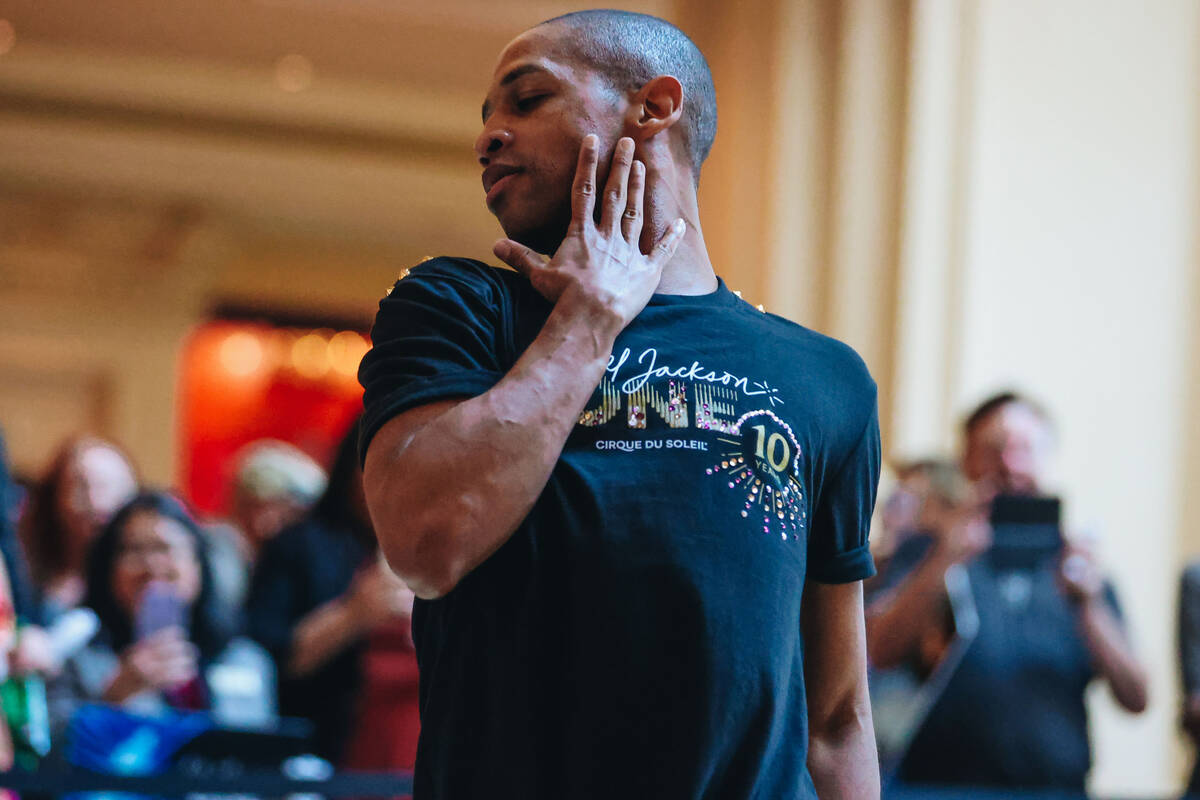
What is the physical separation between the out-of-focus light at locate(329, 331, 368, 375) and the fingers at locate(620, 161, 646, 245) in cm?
1356

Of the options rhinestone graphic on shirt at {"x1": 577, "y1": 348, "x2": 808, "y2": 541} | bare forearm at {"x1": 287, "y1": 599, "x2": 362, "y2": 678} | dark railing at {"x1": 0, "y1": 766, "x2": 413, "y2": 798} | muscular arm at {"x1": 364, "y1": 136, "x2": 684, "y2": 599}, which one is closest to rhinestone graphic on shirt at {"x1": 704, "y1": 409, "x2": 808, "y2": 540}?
rhinestone graphic on shirt at {"x1": 577, "y1": 348, "x2": 808, "y2": 541}

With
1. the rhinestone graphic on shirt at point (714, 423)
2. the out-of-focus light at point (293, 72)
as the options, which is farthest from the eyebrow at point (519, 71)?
the out-of-focus light at point (293, 72)

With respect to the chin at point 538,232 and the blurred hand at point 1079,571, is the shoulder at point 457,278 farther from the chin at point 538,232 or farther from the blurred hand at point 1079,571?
the blurred hand at point 1079,571

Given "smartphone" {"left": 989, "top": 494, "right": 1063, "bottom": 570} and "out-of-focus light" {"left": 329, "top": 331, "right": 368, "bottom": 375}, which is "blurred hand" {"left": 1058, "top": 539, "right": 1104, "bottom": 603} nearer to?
"smartphone" {"left": 989, "top": 494, "right": 1063, "bottom": 570}

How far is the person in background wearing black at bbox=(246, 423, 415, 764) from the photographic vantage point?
3902mm

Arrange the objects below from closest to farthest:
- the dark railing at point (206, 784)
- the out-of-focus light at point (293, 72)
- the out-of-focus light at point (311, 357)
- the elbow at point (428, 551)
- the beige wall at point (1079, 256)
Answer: the elbow at point (428, 551) < the dark railing at point (206, 784) < the beige wall at point (1079, 256) < the out-of-focus light at point (293, 72) < the out-of-focus light at point (311, 357)

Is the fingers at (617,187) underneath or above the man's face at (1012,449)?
above

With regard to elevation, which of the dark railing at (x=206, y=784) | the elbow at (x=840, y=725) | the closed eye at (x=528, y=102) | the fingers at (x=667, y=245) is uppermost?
the closed eye at (x=528, y=102)

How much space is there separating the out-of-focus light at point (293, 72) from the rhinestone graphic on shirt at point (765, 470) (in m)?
8.76

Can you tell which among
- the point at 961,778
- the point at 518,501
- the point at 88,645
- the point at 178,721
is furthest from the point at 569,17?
the point at 88,645

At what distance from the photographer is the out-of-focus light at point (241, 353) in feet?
48.8

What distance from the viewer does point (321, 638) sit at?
3.98 meters

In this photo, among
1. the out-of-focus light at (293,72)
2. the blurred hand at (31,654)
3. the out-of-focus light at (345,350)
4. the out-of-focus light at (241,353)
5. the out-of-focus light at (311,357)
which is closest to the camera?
the blurred hand at (31,654)

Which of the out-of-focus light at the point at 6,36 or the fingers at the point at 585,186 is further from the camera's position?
the out-of-focus light at the point at 6,36
